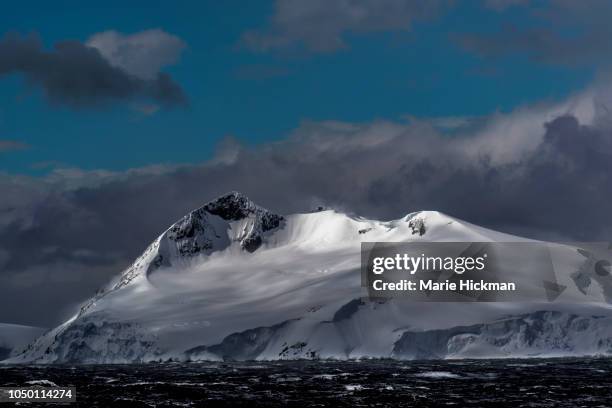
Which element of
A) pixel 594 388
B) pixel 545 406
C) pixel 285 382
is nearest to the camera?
pixel 545 406

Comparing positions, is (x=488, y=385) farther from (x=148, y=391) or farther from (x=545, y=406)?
(x=148, y=391)

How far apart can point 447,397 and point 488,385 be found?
79.2 ft

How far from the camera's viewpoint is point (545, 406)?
438ft

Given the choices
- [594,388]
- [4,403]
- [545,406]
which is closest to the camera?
[545,406]

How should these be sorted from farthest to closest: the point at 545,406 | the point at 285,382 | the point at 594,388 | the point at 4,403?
the point at 285,382, the point at 594,388, the point at 4,403, the point at 545,406

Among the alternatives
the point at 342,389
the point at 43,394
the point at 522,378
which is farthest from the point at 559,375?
the point at 43,394

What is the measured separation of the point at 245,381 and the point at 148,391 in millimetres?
28745

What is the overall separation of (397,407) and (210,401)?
3172cm

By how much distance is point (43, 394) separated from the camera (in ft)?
545

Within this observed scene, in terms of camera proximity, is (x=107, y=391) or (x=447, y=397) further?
(x=107, y=391)

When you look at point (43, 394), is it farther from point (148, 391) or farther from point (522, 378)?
point (522, 378)

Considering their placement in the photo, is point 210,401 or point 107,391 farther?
point 107,391

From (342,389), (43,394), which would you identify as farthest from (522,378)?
Answer: (43,394)

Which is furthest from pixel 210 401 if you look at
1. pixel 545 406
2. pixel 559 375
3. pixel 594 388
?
pixel 559 375
